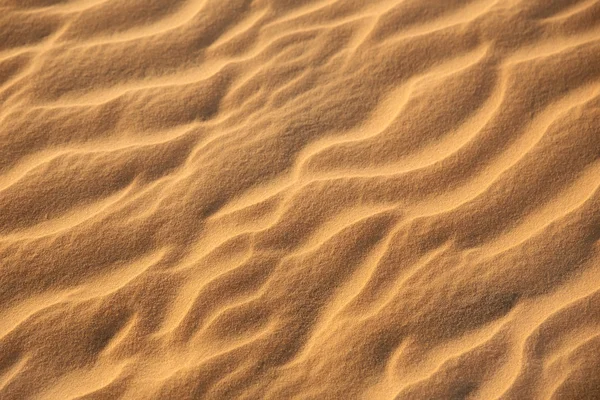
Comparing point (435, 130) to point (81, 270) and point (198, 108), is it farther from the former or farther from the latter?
point (81, 270)

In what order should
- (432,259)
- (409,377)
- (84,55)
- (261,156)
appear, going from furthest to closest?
(84,55), (261,156), (432,259), (409,377)

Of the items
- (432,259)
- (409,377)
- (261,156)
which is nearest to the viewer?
(409,377)

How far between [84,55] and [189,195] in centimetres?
92

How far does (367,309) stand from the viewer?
2.26m

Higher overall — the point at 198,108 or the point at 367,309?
the point at 198,108

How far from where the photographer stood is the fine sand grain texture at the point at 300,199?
219 centimetres

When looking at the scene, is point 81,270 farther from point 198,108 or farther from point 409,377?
point 409,377

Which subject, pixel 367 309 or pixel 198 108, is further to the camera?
pixel 198 108

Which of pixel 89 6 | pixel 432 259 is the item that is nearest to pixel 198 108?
pixel 89 6

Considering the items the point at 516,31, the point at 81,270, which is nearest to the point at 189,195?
the point at 81,270

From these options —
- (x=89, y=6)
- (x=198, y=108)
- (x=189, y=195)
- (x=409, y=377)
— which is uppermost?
(x=89, y=6)

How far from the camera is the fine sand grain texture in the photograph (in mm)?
2188

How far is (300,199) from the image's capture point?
2430 mm

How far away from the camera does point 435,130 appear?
8.43ft
